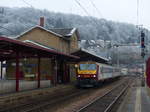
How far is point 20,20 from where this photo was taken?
50.0 metres

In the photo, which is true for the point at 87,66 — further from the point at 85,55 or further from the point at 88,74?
the point at 85,55

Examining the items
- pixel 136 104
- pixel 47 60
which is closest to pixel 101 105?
pixel 136 104

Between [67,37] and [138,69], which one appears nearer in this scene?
[67,37]

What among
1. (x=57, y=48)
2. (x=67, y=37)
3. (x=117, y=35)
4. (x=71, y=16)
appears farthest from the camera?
(x=71, y=16)

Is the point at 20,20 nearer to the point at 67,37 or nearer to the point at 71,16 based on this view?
the point at 67,37

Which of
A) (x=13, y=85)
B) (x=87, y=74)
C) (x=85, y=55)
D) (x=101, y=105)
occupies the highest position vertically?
(x=85, y=55)

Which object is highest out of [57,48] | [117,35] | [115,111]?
[117,35]

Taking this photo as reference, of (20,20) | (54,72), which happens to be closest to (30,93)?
(54,72)

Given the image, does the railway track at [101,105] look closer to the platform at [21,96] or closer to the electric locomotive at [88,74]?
the platform at [21,96]

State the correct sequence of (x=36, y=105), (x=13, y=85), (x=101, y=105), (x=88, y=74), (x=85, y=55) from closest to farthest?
(x=101, y=105) → (x=36, y=105) → (x=13, y=85) → (x=88, y=74) → (x=85, y=55)

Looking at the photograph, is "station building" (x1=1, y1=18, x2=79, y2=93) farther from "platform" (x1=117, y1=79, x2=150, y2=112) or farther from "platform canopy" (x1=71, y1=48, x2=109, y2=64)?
"platform" (x1=117, y1=79, x2=150, y2=112)

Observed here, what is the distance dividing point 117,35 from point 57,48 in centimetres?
2566

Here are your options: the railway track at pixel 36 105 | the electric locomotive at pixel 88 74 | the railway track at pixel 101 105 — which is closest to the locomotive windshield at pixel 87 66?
the electric locomotive at pixel 88 74

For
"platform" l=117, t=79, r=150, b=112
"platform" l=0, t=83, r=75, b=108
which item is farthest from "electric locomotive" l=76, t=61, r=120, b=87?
"platform" l=117, t=79, r=150, b=112
